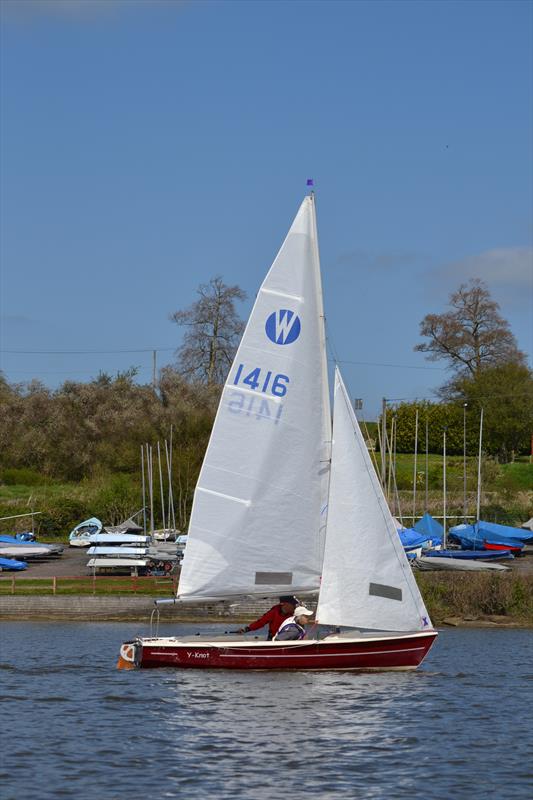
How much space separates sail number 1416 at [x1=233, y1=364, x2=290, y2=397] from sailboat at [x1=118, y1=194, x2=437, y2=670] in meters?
0.03

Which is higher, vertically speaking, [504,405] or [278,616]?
[504,405]

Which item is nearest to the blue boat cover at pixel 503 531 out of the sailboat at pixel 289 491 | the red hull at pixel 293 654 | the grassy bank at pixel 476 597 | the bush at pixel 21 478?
the grassy bank at pixel 476 597

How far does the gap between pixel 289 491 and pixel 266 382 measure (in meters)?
2.85

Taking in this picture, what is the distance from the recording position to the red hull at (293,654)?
107 feet

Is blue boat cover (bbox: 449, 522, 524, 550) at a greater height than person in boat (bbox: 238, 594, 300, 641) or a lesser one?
greater

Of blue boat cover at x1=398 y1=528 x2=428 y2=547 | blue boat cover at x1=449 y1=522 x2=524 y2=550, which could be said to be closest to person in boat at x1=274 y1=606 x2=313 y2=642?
blue boat cover at x1=398 y1=528 x2=428 y2=547

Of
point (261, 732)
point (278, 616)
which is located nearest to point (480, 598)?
point (278, 616)

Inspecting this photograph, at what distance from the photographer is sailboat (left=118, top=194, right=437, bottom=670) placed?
33562 mm

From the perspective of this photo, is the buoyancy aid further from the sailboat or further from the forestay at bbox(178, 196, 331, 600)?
the forestay at bbox(178, 196, 331, 600)

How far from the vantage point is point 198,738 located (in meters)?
26.4

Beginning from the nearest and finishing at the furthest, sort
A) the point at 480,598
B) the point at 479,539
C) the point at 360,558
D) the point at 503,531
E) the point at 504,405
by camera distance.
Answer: the point at 360,558, the point at 480,598, the point at 479,539, the point at 503,531, the point at 504,405

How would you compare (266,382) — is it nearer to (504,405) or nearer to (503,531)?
(503,531)

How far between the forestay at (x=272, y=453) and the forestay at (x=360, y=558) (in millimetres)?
748

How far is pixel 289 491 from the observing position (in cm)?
3450
